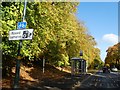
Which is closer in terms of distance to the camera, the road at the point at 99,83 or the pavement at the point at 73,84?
the pavement at the point at 73,84

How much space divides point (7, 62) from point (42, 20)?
5.91 m

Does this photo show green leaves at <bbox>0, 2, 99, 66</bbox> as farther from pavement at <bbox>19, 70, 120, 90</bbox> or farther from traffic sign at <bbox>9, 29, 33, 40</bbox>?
traffic sign at <bbox>9, 29, 33, 40</bbox>

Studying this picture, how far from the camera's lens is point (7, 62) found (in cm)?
2628

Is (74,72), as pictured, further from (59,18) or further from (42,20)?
(42,20)

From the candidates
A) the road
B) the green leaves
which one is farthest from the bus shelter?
the green leaves

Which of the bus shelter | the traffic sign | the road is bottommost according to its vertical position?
the road

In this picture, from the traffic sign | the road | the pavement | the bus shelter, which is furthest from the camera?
the bus shelter

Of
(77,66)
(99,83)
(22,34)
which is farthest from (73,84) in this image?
(77,66)

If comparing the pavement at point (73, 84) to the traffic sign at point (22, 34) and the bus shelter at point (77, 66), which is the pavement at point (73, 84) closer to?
the traffic sign at point (22, 34)

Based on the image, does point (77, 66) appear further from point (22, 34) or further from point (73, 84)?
point (22, 34)

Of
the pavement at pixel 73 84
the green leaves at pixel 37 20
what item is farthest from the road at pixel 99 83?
the green leaves at pixel 37 20

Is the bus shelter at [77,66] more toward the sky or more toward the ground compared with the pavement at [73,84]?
more toward the sky

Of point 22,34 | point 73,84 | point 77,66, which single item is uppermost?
point 22,34

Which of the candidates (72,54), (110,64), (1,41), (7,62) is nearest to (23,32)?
(1,41)
